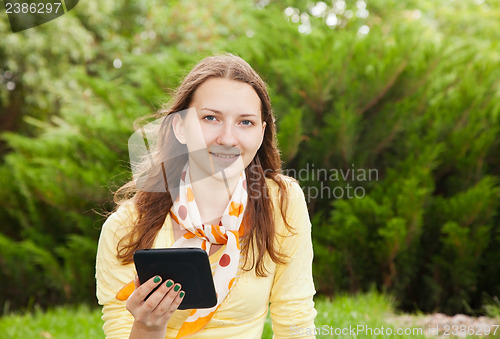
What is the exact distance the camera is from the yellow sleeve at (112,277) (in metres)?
1.75

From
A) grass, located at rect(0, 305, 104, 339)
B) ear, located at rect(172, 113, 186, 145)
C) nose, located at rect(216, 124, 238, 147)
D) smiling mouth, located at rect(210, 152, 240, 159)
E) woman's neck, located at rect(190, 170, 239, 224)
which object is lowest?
grass, located at rect(0, 305, 104, 339)

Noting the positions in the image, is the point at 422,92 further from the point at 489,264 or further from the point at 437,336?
the point at 437,336

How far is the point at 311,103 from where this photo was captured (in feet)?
14.1

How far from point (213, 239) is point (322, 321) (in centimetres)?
147

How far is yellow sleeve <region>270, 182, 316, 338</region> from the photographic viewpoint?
1.83 m

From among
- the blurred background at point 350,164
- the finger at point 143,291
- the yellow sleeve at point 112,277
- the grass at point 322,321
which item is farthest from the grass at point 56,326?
the finger at point 143,291

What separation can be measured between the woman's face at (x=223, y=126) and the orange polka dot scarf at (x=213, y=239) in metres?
0.12

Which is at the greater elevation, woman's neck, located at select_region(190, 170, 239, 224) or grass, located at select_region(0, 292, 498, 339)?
woman's neck, located at select_region(190, 170, 239, 224)

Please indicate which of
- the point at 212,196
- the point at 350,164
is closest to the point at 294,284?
the point at 212,196

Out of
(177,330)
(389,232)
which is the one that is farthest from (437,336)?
(177,330)

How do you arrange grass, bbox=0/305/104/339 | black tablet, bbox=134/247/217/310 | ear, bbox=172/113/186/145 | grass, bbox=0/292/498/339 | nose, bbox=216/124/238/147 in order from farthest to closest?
grass, bbox=0/305/104/339, grass, bbox=0/292/498/339, ear, bbox=172/113/186/145, nose, bbox=216/124/238/147, black tablet, bbox=134/247/217/310

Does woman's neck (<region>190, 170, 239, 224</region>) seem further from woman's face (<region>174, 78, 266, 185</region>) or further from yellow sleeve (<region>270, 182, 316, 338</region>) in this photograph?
yellow sleeve (<region>270, 182, 316, 338</region>)

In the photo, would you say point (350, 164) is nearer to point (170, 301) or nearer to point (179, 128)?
point (179, 128)

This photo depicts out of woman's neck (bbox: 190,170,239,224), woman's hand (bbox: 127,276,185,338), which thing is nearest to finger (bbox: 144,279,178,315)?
woman's hand (bbox: 127,276,185,338)
